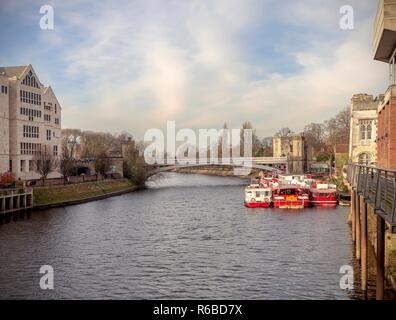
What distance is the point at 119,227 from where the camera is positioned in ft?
136

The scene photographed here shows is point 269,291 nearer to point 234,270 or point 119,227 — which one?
point 234,270

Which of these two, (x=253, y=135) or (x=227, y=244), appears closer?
(x=227, y=244)

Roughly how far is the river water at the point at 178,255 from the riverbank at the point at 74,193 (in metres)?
8.85

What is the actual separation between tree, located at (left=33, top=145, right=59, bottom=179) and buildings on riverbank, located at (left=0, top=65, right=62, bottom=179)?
1.01 metres

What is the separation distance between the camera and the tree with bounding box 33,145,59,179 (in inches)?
2697

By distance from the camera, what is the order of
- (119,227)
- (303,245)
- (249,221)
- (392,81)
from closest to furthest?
(392,81)
(303,245)
(119,227)
(249,221)

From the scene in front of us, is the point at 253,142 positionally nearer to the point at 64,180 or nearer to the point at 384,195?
the point at 64,180

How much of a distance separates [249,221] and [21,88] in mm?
41547

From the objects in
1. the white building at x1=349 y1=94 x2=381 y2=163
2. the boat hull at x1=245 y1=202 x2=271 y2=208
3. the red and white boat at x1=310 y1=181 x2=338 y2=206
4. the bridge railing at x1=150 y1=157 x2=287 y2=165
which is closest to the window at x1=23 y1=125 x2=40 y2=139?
the bridge railing at x1=150 y1=157 x2=287 y2=165

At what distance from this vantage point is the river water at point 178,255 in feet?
74.6

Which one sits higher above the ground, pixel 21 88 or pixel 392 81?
pixel 21 88

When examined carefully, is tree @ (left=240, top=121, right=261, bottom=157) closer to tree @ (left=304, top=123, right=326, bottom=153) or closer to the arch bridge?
tree @ (left=304, top=123, right=326, bottom=153)

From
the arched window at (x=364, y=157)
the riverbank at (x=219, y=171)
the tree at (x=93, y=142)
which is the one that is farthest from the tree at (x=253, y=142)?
the arched window at (x=364, y=157)
